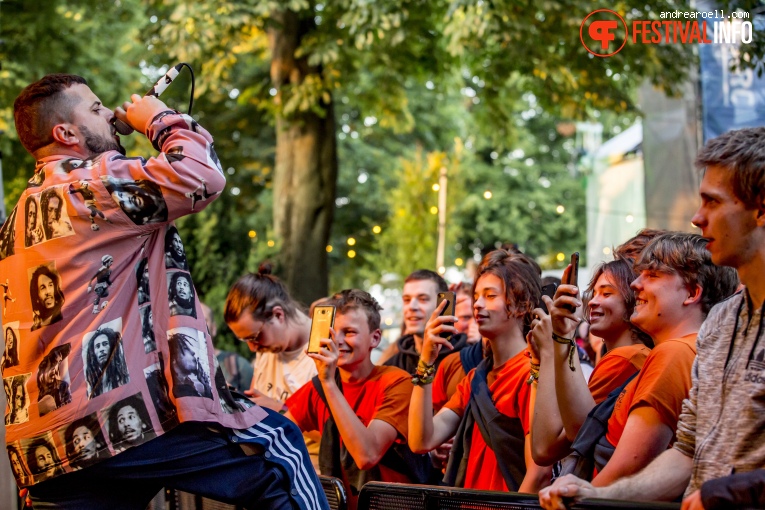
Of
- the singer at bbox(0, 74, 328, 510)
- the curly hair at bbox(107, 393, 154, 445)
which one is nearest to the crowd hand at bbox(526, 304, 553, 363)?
the singer at bbox(0, 74, 328, 510)

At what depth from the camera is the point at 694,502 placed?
234 centimetres

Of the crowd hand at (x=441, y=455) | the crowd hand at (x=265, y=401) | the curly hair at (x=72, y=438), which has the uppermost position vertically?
the curly hair at (x=72, y=438)

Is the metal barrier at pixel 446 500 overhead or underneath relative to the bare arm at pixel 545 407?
underneath

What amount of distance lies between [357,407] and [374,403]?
0.12 meters

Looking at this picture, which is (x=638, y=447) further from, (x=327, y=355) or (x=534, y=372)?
(x=327, y=355)

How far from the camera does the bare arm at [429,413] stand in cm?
406

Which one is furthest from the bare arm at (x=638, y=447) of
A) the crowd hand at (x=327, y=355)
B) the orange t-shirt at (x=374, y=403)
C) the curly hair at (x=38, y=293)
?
the curly hair at (x=38, y=293)

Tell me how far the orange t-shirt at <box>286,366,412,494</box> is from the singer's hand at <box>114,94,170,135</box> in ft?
6.62

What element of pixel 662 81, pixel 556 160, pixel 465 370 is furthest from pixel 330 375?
pixel 556 160

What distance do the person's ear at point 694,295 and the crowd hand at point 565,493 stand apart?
992 millimetres

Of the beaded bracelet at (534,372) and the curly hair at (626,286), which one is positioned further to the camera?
the curly hair at (626,286)

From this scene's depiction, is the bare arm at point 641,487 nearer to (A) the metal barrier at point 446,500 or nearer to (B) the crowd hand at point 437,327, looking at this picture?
(A) the metal barrier at point 446,500

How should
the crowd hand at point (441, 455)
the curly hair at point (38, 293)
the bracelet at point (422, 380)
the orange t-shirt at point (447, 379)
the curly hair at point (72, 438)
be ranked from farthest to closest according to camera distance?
the orange t-shirt at point (447, 379) → the crowd hand at point (441, 455) → the bracelet at point (422, 380) → the curly hair at point (38, 293) → the curly hair at point (72, 438)

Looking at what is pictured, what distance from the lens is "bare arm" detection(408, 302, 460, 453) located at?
13.3ft
